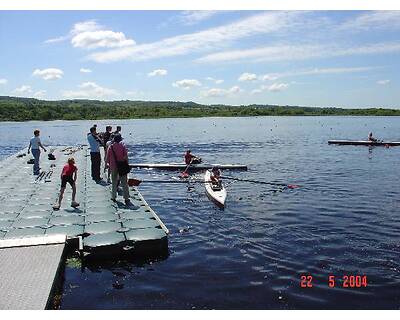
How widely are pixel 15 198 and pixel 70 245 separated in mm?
6613

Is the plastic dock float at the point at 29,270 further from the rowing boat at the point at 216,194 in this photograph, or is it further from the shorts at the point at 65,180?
the rowing boat at the point at 216,194

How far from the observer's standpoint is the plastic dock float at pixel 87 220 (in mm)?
12914

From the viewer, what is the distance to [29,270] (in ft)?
34.1

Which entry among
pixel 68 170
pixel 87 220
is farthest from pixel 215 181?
pixel 87 220

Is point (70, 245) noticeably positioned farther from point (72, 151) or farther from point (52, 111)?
point (52, 111)

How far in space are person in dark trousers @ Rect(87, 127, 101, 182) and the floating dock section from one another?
1488 mm

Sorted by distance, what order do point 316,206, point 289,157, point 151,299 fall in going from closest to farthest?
point 151,299 < point 316,206 < point 289,157

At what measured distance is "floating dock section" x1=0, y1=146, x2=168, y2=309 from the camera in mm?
10625

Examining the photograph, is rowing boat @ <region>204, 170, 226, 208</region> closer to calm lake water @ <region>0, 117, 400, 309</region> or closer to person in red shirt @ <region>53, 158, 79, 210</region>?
calm lake water @ <region>0, 117, 400, 309</region>

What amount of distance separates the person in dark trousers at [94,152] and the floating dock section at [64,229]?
1.49 metres

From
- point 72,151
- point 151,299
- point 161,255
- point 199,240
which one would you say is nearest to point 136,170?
point 72,151

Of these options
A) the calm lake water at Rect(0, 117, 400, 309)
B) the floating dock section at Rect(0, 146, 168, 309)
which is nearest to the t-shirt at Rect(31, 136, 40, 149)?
the floating dock section at Rect(0, 146, 168, 309)

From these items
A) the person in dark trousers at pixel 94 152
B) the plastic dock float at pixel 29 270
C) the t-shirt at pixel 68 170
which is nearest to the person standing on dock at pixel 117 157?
the t-shirt at pixel 68 170

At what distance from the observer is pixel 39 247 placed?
39.2 ft
